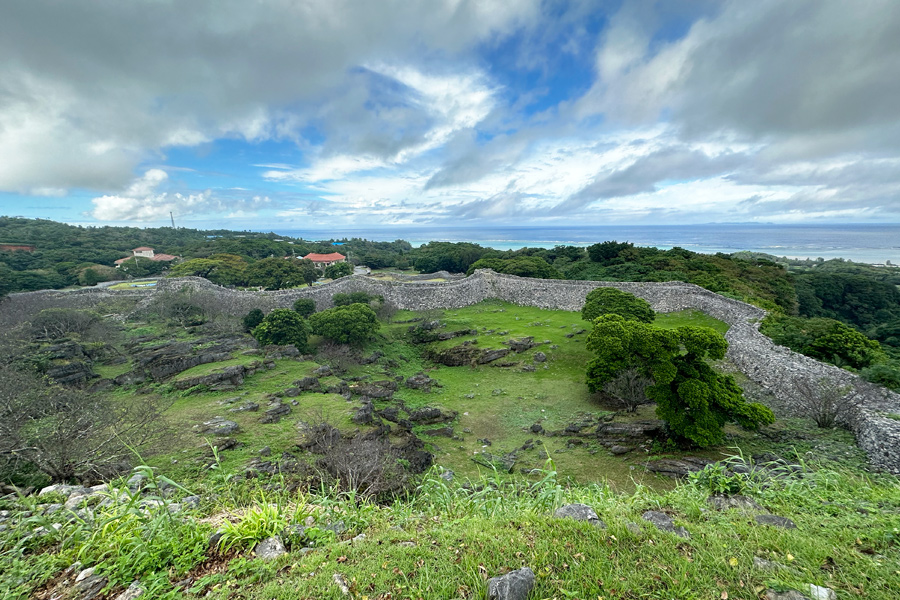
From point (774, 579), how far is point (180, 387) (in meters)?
16.8

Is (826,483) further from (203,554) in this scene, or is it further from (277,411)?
(277,411)

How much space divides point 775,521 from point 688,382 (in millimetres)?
8144

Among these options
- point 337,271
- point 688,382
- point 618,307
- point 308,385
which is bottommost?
point 308,385

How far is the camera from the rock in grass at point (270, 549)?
2796 mm

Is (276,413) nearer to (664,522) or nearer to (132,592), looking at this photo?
(132,592)

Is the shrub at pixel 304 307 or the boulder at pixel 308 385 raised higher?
the shrub at pixel 304 307

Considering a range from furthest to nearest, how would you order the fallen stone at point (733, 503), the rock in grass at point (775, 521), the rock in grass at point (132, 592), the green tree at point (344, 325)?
the green tree at point (344, 325), the fallen stone at point (733, 503), the rock in grass at point (775, 521), the rock in grass at point (132, 592)

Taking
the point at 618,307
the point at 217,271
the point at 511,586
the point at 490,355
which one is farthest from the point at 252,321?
the point at 511,586

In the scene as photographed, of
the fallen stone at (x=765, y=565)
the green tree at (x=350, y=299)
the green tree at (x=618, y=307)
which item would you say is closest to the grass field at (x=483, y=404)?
the fallen stone at (x=765, y=565)

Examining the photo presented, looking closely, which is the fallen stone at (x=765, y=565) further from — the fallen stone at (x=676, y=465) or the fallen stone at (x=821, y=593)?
the fallen stone at (x=676, y=465)

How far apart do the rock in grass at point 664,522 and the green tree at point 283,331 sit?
1985 centimetres

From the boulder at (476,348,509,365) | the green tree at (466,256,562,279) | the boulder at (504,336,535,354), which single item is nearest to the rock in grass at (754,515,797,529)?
the boulder at (476,348,509,365)

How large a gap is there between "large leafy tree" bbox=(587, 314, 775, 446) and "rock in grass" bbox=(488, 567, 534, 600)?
9.71 metres

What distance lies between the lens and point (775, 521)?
127 inches
